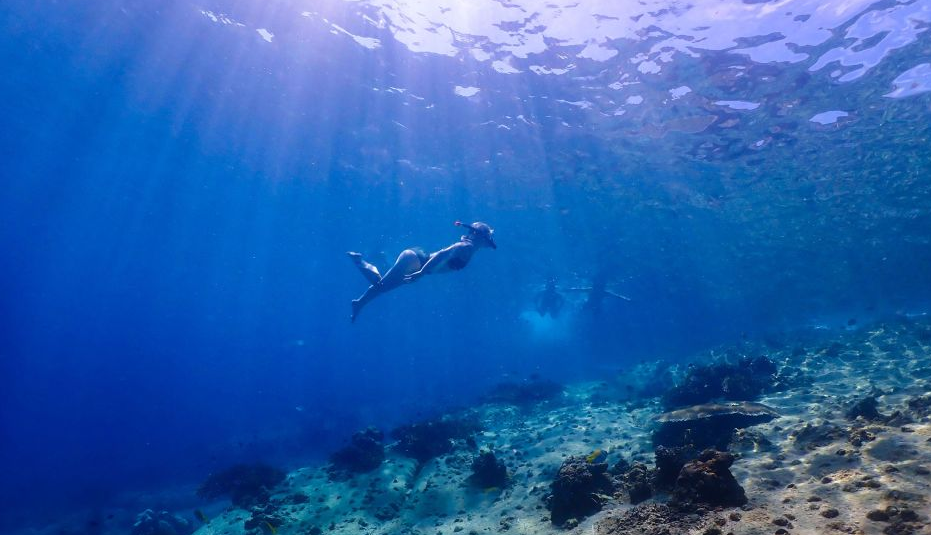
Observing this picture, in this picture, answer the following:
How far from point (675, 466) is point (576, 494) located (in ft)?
5.69

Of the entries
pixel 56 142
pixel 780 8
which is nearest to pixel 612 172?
pixel 780 8

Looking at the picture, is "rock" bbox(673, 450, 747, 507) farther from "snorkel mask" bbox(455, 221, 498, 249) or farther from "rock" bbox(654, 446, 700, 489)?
"snorkel mask" bbox(455, 221, 498, 249)

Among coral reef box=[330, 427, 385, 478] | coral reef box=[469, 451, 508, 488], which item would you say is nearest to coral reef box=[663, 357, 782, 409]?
coral reef box=[469, 451, 508, 488]

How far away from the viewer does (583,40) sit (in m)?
17.9

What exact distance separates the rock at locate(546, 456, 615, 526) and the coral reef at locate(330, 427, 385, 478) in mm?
8071

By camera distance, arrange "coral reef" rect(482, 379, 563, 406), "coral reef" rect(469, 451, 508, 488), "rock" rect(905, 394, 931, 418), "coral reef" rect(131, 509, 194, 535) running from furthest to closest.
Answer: "coral reef" rect(482, 379, 563, 406) < "coral reef" rect(131, 509, 194, 535) < "coral reef" rect(469, 451, 508, 488) < "rock" rect(905, 394, 931, 418)

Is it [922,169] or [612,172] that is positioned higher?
[612,172]

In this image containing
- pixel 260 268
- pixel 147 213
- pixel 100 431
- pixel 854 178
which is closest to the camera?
pixel 854 178

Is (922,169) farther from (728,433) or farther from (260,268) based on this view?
(260,268)

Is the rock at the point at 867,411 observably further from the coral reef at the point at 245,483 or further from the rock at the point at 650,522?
the coral reef at the point at 245,483

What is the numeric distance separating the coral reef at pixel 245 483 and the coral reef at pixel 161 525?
1235mm

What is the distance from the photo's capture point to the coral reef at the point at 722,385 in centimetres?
1349

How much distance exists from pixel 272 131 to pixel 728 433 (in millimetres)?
29848

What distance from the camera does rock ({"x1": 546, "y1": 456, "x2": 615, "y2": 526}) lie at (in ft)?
24.0
